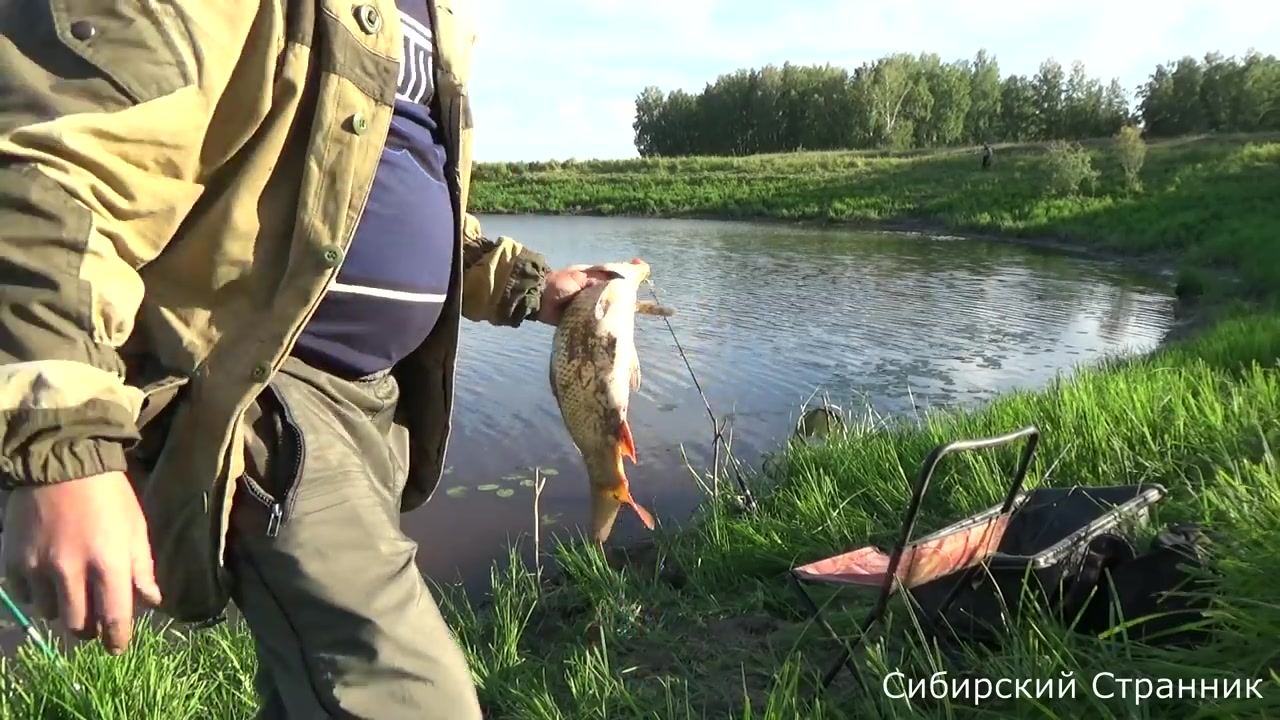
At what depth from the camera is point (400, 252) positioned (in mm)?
1775

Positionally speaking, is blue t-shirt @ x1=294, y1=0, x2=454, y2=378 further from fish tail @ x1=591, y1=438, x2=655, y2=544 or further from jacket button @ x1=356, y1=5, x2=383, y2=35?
fish tail @ x1=591, y1=438, x2=655, y2=544

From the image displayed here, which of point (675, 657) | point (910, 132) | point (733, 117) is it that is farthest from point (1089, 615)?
point (733, 117)

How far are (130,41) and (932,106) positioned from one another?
73825 mm

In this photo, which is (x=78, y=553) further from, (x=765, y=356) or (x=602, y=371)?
(x=765, y=356)

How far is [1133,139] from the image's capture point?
29938 millimetres

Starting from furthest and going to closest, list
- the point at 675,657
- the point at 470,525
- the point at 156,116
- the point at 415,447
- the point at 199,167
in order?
1. the point at 470,525
2. the point at 675,657
3. the point at 415,447
4. the point at 199,167
5. the point at 156,116

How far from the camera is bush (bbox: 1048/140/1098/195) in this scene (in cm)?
3011

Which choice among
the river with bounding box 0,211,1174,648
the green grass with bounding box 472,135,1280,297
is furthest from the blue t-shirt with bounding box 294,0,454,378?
the green grass with bounding box 472,135,1280,297

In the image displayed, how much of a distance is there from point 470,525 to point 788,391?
420 centimetres

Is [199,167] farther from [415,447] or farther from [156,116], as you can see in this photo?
[415,447]

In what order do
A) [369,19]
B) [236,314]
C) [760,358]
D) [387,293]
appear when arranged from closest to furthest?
[236,314], [369,19], [387,293], [760,358]

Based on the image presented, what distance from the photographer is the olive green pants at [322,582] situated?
157 cm

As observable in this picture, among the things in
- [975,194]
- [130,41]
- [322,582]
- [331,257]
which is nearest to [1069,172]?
[975,194]

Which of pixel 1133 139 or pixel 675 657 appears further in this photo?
pixel 1133 139
